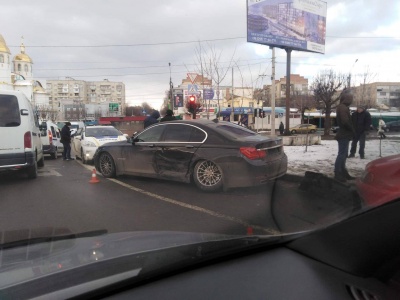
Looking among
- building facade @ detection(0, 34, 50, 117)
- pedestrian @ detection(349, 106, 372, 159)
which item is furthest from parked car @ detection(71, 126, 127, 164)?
building facade @ detection(0, 34, 50, 117)

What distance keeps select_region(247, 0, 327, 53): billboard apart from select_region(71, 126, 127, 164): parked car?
11049mm

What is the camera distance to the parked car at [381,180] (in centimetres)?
341

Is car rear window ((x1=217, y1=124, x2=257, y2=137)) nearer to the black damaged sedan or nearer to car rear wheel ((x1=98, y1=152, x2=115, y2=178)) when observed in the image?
the black damaged sedan

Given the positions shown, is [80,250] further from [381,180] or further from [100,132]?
[100,132]

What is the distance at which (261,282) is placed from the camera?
1.73 m

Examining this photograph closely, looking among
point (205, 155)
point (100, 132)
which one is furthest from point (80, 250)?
point (100, 132)

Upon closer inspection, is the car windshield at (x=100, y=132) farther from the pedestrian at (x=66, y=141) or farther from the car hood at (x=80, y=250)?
the car hood at (x=80, y=250)

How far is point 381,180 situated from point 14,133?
7230 mm

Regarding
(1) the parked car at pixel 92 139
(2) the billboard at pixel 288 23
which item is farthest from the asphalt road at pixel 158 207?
(2) the billboard at pixel 288 23

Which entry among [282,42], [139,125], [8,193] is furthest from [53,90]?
[8,193]

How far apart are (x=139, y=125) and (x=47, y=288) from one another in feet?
95.9

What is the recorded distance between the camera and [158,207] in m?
5.79

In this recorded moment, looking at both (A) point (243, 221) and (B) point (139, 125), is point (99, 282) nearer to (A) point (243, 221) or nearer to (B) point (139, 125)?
(A) point (243, 221)

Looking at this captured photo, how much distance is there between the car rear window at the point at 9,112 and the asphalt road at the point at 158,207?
139 cm
